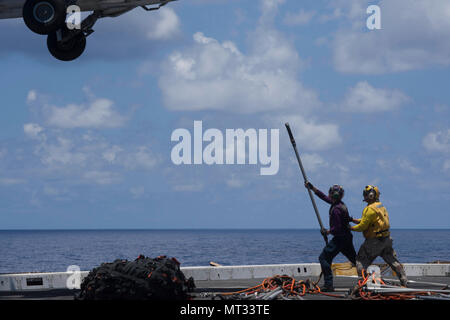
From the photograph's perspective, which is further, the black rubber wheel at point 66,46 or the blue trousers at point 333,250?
the black rubber wheel at point 66,46

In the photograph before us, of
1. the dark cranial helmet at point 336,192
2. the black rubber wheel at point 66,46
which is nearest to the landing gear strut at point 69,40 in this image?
the black rubber wheel at point 66,46

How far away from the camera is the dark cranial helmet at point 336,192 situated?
1223cm

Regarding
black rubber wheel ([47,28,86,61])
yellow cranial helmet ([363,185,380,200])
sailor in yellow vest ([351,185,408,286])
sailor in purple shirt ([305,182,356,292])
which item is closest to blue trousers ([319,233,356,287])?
sailor in purple shirt ([305,182,356,292])

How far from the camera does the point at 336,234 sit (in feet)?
40.0

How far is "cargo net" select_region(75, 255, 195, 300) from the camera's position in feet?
30.9

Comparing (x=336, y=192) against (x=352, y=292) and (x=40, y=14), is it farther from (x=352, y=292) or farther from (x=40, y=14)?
(x=40, y=14)

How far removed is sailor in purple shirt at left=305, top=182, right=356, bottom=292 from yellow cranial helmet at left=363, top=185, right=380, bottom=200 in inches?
17.6

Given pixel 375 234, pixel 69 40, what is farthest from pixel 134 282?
pixel 69 40

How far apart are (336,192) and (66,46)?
9946 millimetres

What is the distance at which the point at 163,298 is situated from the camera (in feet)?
31.2

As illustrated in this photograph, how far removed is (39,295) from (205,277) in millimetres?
3951

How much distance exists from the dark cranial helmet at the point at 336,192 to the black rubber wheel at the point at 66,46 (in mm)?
9731

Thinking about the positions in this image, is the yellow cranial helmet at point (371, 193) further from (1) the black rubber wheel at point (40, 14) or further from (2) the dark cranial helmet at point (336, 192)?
(1) the black rubber wheel at point (40, 14)
